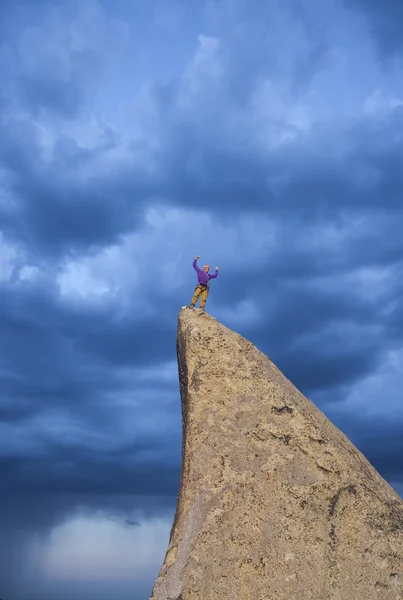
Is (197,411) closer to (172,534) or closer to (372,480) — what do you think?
(172,534)

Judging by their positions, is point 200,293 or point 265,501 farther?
point 200,293

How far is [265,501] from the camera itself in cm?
1540

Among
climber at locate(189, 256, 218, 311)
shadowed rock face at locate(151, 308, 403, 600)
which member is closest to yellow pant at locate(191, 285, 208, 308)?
climber at locate(189, 256, 218, 311)

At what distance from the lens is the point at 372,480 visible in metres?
16.4

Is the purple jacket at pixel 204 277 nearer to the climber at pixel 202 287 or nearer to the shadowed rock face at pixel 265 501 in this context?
the climber at pixel 202 287

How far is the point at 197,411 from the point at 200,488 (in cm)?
153

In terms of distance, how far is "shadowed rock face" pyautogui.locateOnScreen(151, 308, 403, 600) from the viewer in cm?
1491

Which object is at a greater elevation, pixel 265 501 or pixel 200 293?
pixel 200 293

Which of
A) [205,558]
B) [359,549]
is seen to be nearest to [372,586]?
[359,549]

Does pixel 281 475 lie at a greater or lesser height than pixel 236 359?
lesser

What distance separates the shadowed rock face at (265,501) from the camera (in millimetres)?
14914

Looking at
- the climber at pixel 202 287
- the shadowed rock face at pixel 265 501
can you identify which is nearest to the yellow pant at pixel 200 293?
the climber at pixel 202 287

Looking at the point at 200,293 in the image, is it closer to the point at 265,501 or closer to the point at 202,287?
the point at 202,287

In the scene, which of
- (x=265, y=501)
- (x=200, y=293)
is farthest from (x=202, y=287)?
(x=265, y=501)
